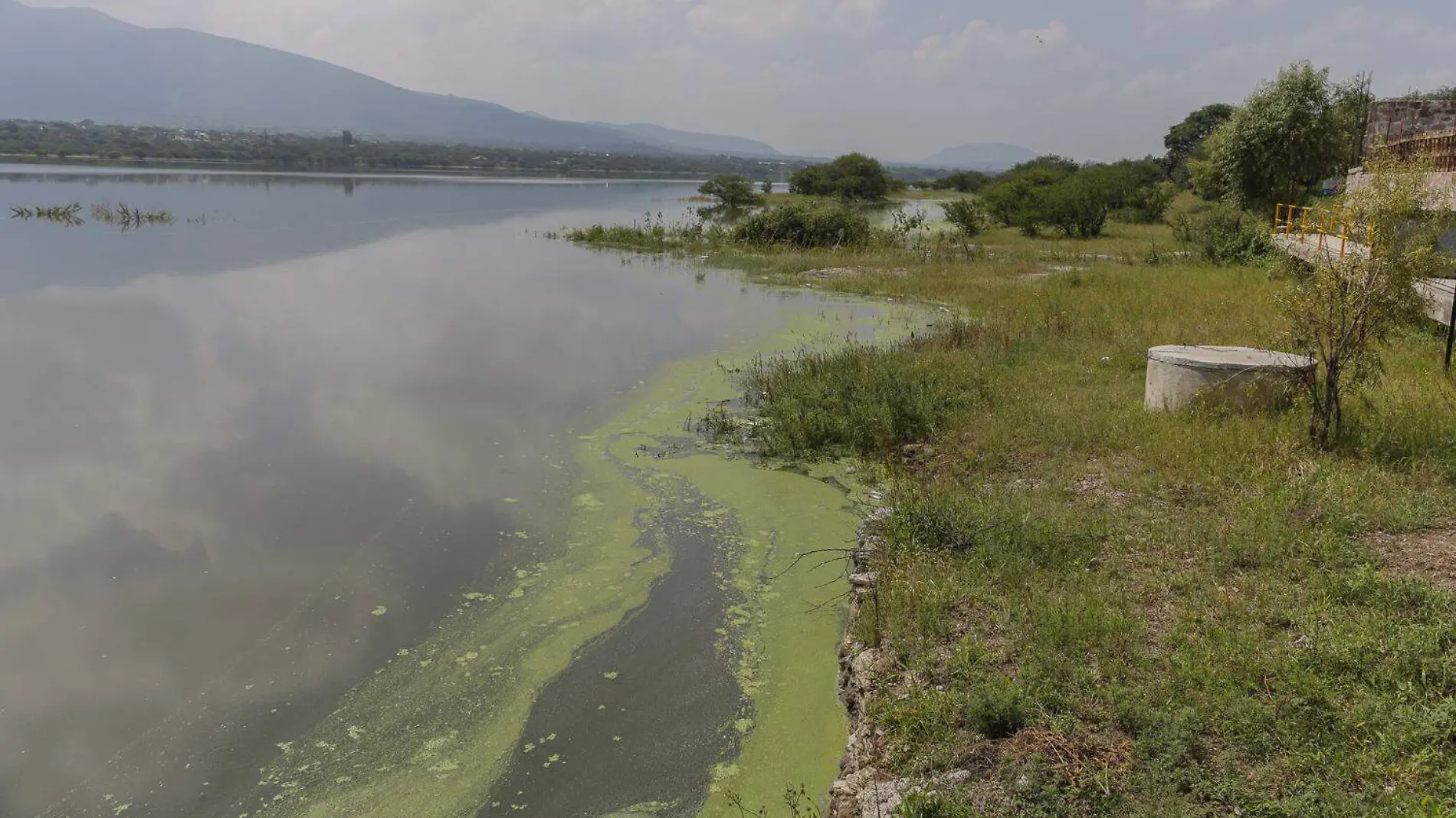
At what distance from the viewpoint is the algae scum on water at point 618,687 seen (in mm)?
4441

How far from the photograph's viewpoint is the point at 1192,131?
66.6 metres

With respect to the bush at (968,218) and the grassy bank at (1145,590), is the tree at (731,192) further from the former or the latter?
the grassy bank at (1145,590)

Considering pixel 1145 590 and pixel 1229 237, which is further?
pixel 1229 237

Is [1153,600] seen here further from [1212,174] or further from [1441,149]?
[1212,174]

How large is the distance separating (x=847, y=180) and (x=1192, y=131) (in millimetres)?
25969

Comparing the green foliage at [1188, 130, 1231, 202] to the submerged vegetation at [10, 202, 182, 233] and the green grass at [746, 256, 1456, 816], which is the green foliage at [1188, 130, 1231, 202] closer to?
the green grass at [746, 256, 1456, 816]

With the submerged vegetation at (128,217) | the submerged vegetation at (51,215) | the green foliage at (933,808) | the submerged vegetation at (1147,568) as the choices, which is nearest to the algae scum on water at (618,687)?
the submerged vegetation at (1147,568)

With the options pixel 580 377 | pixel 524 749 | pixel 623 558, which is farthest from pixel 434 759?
pixel 580 377

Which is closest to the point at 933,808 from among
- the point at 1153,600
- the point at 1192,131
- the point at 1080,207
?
the point at 1153,600

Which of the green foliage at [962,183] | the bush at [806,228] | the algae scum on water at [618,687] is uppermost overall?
the green foliage at [962,183]

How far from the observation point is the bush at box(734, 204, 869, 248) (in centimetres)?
2928

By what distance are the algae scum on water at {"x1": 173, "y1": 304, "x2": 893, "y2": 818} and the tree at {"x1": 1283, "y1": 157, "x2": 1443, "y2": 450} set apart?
3.95 metres

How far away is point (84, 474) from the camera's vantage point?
829cm

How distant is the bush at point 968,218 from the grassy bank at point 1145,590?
22721 millimetres
